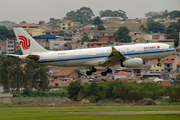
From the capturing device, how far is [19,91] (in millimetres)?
131750

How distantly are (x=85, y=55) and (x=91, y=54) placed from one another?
949 mm

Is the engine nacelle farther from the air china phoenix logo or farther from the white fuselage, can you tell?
the air china phoenix logo

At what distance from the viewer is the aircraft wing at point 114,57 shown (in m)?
64.1

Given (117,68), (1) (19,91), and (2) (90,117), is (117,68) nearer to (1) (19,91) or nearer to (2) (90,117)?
(1) (19,91)

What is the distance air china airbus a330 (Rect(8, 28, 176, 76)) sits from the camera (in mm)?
63944

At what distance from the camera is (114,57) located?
65.4 meters

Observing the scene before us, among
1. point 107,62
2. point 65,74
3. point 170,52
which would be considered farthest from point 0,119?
point 65,74

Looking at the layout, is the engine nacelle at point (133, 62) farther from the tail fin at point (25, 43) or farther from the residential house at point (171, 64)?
the residential house at point (171, 64)

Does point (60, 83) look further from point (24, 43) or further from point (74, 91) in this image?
point (24, 43)

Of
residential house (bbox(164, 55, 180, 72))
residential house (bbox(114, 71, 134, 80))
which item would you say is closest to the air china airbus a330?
residential house (bbox(114, 71, 134, 80))

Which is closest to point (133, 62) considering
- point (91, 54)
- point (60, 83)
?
point (91, 54)

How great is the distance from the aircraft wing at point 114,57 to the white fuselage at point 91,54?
65cm

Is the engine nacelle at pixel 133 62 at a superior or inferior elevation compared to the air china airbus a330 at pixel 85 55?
inferior

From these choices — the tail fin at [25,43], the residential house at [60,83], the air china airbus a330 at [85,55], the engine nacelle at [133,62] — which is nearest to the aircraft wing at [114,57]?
the air china airbus a330 at [85,55]
